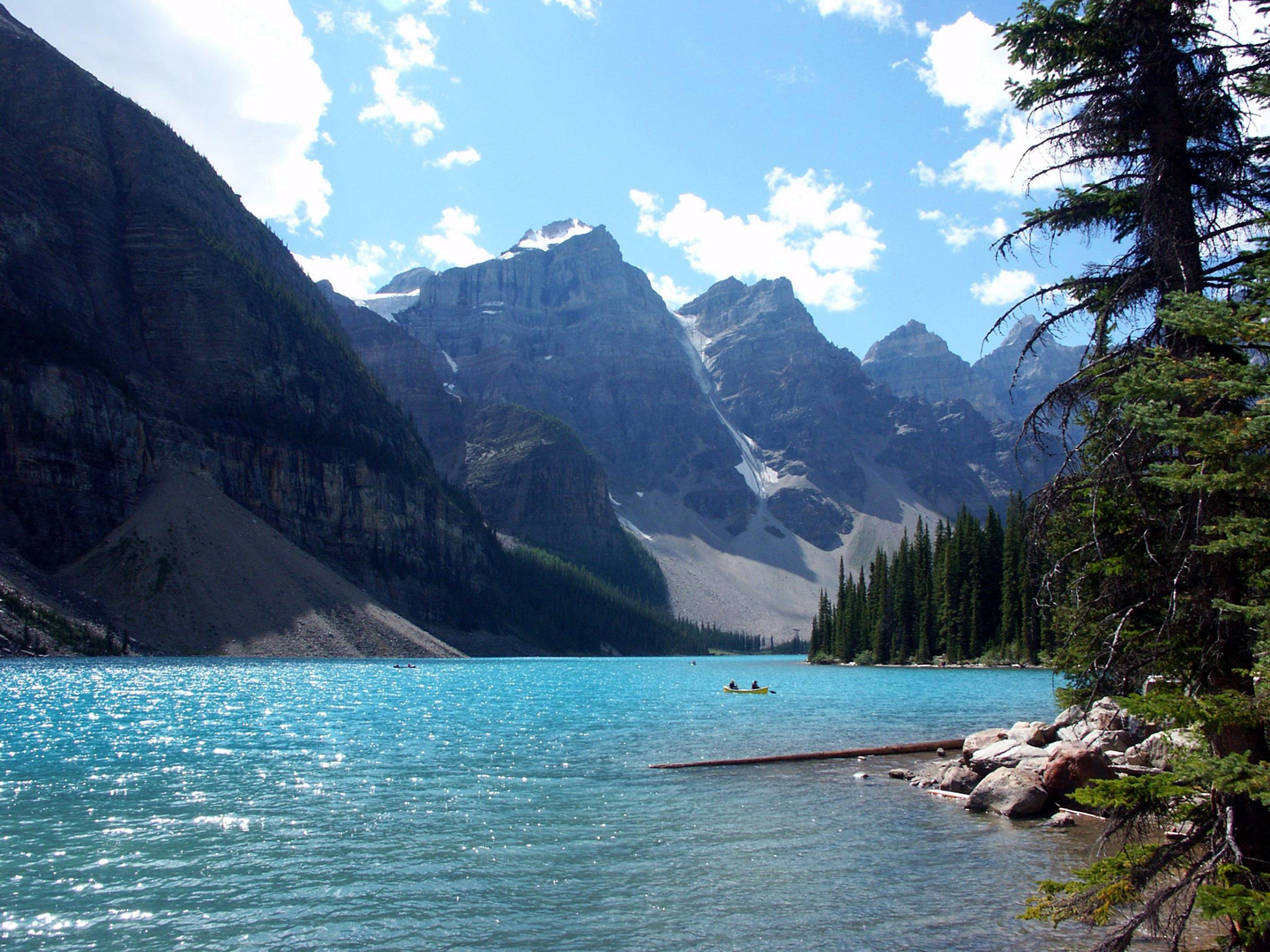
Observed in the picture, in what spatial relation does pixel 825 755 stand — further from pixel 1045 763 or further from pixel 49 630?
pixel 49 630

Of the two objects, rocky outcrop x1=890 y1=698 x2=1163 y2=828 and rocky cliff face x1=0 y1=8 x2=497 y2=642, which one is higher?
rocky cliff face x1=0 y1=8 x2=497 y2=642

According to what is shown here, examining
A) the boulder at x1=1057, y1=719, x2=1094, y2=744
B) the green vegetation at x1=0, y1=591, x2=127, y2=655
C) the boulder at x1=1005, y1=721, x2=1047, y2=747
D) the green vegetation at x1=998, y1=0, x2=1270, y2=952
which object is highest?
the green vegetation at x1=998, y1=0, x2=1270, y2=952

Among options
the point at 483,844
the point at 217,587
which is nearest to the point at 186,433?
the point at 217,587

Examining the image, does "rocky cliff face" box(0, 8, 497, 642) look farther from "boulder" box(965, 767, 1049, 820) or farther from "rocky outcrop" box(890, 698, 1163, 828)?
"boulder" box(965, 767, 1049, 820)

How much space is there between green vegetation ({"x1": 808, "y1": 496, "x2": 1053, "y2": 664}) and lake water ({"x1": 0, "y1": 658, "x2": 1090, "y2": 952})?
186 ft

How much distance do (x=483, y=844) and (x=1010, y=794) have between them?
1269cm

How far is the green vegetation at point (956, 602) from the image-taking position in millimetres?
88688

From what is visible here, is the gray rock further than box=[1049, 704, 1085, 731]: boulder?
No

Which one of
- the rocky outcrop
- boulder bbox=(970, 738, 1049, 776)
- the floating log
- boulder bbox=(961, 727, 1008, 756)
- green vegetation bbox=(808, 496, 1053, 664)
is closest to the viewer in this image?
the rocky outcrop

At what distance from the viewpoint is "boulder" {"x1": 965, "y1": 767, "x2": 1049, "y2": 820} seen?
66.1 feet

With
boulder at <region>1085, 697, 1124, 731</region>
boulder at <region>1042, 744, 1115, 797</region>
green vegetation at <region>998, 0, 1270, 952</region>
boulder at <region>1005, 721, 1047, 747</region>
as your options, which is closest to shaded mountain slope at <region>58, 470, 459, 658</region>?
boulder at <region>1005, 721, 1047, 747</region>

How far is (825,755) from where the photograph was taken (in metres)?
29.2

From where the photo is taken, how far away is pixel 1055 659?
15.6 m

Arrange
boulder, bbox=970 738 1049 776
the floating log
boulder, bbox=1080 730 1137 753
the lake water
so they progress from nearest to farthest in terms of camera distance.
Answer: the lake water
boulder, bbox=1080 730 1137 753
boulder, bbox=970 738 1049 776
the floating log
